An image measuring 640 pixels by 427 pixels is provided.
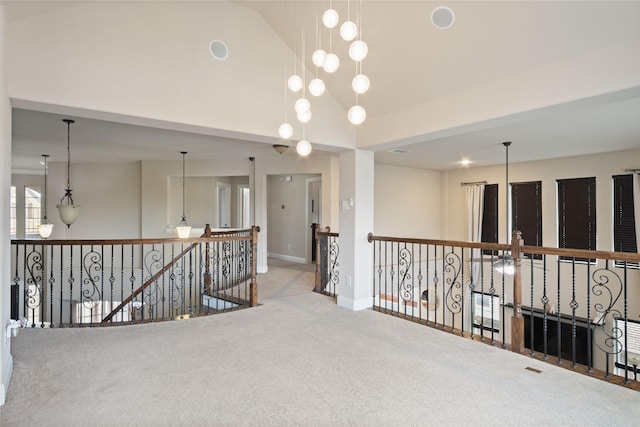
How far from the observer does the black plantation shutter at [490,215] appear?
830cm

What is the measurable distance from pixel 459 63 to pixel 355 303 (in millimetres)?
3299

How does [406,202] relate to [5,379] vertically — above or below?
above

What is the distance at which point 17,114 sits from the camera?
4.57m

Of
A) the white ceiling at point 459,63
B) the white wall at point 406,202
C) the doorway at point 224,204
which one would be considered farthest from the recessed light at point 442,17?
the doorway at point 224,204

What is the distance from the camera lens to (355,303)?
4.95m

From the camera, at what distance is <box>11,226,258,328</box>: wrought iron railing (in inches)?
173

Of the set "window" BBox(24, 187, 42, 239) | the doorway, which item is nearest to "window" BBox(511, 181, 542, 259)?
the doorway

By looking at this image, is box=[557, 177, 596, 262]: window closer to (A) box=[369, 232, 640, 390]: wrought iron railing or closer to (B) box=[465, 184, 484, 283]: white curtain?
(A) box=[369, 232, 640, 390]: wrought iron railing

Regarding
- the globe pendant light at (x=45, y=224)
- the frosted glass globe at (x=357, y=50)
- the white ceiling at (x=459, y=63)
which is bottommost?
the globe pendant light at (x=45, y=224)

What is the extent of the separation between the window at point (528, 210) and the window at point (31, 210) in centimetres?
1241

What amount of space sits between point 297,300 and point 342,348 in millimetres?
1966

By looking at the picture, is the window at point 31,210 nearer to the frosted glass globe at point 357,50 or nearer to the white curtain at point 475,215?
the frosted glass globe at point 357,50

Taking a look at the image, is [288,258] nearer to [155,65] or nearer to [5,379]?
[155,65]

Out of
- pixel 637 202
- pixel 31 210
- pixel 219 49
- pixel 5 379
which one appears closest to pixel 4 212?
pixel 5 379
